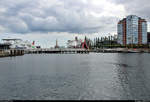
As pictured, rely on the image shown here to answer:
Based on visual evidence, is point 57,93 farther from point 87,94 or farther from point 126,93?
point 126,93

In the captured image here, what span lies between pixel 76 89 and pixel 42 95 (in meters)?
5.64

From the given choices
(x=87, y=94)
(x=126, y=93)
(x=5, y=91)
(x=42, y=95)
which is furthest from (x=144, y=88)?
(x=5, y=91)

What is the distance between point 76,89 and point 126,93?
7.52 m

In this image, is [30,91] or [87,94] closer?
[87,94]

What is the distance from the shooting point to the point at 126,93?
24500mm

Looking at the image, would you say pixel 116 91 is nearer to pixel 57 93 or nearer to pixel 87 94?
pixel 87 94

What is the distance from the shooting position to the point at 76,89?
87.9ft

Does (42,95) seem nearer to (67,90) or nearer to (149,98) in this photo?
(67,90)

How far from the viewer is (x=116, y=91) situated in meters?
25.6

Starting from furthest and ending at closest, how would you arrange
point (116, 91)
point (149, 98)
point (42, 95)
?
1. point (116, 91)
2. point (42, 95)
3. point (149, 98)

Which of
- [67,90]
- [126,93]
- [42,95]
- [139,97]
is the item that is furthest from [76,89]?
[139,97]

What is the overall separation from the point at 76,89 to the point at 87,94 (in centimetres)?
317

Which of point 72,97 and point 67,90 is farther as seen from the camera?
point 67,90

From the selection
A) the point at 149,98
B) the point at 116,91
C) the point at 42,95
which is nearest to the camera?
the point at 149,98
